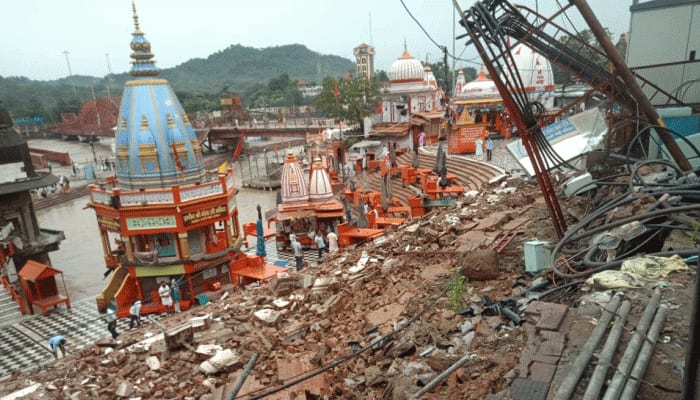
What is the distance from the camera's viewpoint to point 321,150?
3173 cm

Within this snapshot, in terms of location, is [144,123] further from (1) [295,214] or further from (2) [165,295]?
(1) [295,214]

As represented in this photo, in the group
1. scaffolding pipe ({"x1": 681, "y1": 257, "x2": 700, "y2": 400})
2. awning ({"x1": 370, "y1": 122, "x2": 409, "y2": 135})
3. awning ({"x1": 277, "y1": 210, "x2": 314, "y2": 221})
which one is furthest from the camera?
awning ({"x1": 370, "y1": 122, "x2": 409, "y2": 135})

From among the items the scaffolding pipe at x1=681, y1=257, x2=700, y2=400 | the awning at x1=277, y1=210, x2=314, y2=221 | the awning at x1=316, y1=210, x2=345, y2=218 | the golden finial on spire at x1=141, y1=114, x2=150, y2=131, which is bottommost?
the awning at x1=316, y1=210, x2=345, y2=218

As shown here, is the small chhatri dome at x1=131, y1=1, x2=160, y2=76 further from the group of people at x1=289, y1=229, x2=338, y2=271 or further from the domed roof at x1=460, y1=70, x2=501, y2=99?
the domed roof at x1=460, y1=70, x2=501, y2=99

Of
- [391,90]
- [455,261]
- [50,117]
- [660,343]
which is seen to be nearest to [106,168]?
[391,90]

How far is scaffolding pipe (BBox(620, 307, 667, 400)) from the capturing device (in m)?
3.03

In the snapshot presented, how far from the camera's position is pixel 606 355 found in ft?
11.1

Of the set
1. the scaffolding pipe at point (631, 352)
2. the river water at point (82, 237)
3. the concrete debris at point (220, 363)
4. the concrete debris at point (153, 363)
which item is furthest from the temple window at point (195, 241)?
the scaffolding pipe at point (631, 352)

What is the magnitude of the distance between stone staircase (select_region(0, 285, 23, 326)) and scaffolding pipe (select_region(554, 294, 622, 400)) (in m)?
17.6

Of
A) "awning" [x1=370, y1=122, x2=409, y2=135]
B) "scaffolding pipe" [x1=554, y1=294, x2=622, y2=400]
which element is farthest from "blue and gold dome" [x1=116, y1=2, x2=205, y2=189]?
"awning" [x1=370, y1=122, x2=409, y2=135]

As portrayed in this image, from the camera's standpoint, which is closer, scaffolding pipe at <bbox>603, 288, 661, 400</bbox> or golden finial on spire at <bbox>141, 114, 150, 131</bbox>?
scaffolding pipe at <bbox>603, 288, 661, 400</bbox>

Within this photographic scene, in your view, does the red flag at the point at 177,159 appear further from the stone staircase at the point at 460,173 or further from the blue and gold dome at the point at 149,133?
the stone staircase at the point at 460,173

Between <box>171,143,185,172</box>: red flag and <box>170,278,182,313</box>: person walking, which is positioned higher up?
<box>171,143,185,172</box>: red flag

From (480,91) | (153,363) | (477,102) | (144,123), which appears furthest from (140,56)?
(480,91)
